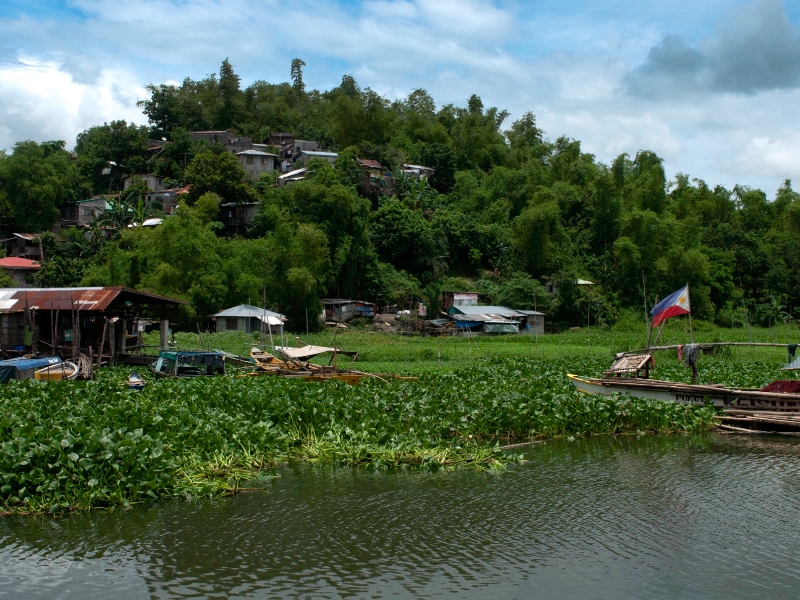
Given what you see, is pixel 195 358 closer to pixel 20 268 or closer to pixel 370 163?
pixel 20 268

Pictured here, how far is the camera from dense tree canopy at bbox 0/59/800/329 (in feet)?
144

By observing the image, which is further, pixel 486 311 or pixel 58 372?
pixel 486 311

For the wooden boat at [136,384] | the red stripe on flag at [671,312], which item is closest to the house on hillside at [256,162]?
the wooden boat at [136,384]

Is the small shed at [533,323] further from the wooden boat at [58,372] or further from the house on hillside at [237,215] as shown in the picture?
the wooden boat at [58,372]

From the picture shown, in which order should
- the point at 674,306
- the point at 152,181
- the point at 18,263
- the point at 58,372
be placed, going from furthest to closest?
the point at 152,181 → the point at 18,263 → the point at 58,372 → the point at 674,306

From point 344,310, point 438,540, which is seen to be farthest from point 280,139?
point 438,540

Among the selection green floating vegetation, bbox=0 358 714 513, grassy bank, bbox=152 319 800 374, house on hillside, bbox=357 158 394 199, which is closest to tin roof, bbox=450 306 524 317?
grassy bank, bbox=152 319 800 374

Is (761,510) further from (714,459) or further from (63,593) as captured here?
(63,593)

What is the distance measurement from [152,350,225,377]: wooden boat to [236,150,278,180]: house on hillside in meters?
41.1

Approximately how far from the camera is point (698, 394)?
17.3m

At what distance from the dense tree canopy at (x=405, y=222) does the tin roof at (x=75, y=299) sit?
44.7 feet

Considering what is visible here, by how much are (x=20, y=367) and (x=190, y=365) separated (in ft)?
14.1

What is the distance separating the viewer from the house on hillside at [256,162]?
61375mm

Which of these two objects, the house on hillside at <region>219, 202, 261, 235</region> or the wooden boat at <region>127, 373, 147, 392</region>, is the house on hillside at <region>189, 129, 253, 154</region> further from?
the wooden boat at <region>127, 373, 147, 392</region>
